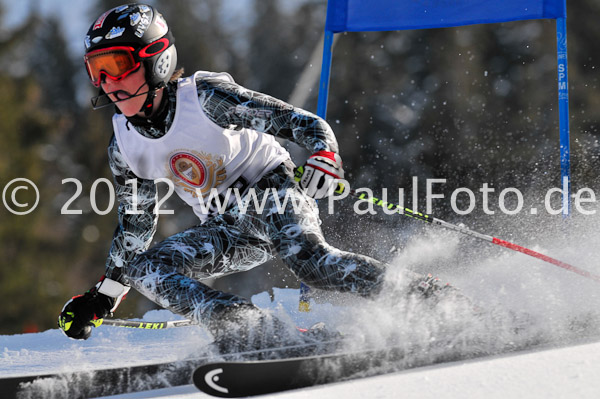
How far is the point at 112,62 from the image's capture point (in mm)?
2428

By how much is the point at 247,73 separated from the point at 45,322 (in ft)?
27.6

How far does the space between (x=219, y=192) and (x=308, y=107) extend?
57.3 ft

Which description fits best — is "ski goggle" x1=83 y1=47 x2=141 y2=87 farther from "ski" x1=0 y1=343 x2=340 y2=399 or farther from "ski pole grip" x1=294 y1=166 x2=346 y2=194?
"ski" x1=0 y1=343 x2=340 y2=399

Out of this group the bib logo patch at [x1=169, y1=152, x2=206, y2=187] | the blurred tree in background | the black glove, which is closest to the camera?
the bib logo patch at [x1=169, y1=152, x2=206, y2=187]

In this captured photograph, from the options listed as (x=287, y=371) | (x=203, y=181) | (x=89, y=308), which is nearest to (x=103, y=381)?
(x=89, y=308)

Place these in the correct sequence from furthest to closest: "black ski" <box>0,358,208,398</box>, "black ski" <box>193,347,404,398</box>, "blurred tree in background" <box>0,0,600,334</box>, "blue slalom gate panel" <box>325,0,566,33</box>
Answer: "blurred tree in background" <box>0,0,600,334</box>, "blue slalom gate panel" <box>325,0,566,33</box>, "black ski" <box>0,358,208,398</box>, "black ski" <box>193,347,404,398</box>

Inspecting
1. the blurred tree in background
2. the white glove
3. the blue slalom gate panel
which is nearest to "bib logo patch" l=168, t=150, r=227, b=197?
the white glove

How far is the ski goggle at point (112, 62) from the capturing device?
2.43m

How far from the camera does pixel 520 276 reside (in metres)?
2.87

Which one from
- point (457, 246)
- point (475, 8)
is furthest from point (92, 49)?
point (457, 246)

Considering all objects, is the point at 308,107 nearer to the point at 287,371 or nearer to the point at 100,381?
the point at 100,381

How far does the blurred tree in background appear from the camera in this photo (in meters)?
16.2

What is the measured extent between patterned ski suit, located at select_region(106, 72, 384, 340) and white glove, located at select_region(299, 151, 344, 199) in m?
0.08

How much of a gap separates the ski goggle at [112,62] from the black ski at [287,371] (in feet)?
3.68
